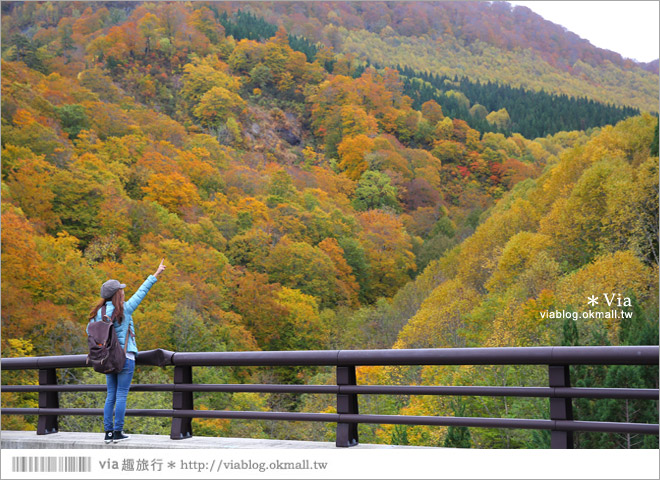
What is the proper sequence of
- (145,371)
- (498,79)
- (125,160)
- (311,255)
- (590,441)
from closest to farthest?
(590,441) < (145,371) < (311,255) < (125,160) < (498,79)

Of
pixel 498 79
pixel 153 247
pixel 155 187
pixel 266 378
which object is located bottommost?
pixel 266 378

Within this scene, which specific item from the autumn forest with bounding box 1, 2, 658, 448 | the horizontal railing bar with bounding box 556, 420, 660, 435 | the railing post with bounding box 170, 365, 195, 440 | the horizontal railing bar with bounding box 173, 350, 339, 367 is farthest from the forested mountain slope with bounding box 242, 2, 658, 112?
the horizontal railing bar with bounding box 556, 420, 660, 435

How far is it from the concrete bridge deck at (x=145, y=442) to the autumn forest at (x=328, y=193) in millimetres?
26558

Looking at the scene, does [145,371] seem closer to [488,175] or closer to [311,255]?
[311,255]

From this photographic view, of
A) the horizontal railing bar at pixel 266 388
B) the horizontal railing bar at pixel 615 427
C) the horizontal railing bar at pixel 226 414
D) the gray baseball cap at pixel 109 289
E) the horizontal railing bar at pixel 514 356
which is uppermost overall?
the gray baseball cap at pixel 109 289

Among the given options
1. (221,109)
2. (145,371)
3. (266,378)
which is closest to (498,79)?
(221,109)

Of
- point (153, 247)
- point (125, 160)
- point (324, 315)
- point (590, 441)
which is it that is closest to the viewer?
point (590, 441)

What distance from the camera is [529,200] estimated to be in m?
77.4

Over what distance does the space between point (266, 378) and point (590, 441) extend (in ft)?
94.3

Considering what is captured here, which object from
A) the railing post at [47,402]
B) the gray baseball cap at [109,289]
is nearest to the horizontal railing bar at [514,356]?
the gray baseball cap at [109,289]

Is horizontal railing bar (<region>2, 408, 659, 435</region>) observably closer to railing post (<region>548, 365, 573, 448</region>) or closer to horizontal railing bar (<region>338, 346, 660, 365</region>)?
railing post (<region>548, 365, 573, 448</region>)

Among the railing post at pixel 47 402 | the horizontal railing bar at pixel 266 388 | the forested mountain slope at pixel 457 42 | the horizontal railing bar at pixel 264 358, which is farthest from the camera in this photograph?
the forested mountain slope at pixel 457 42

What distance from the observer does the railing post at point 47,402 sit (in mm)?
6066

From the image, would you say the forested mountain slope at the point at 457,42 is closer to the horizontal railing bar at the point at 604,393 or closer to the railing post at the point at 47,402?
the railing post at the point at 47,402
